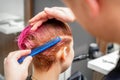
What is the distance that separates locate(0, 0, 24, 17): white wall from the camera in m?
2.24

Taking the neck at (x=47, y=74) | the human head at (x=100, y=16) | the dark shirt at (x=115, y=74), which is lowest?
the neck at (x=47, y=74)

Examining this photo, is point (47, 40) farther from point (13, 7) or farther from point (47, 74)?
point (13, 7)

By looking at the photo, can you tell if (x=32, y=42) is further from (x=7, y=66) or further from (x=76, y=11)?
(x=76, y=11)

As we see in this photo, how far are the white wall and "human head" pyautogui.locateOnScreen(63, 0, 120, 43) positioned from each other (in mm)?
1881

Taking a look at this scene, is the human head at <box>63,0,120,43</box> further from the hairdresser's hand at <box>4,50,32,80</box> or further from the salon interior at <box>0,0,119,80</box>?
the salon interior at <box>0,0,119,80</box>

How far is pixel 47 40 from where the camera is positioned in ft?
3.35

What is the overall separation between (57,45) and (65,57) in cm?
9

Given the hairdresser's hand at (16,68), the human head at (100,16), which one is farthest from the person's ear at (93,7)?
the hairdresser's hand at (16,68)

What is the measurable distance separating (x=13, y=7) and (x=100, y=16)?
202 cm

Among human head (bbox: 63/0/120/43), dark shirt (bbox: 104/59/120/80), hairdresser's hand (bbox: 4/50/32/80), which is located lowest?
hairdresser's hand (bbox: 4/50/32/80)

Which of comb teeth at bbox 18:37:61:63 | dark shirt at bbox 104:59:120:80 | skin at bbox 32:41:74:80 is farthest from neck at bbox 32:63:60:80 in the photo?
dark shirt at bbox 104:59:120:80

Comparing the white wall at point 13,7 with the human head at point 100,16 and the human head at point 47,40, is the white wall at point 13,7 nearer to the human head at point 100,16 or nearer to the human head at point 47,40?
the human head at point 47,40

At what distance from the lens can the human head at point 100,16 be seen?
14.1 inches

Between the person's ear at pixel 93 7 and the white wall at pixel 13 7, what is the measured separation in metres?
1.90
